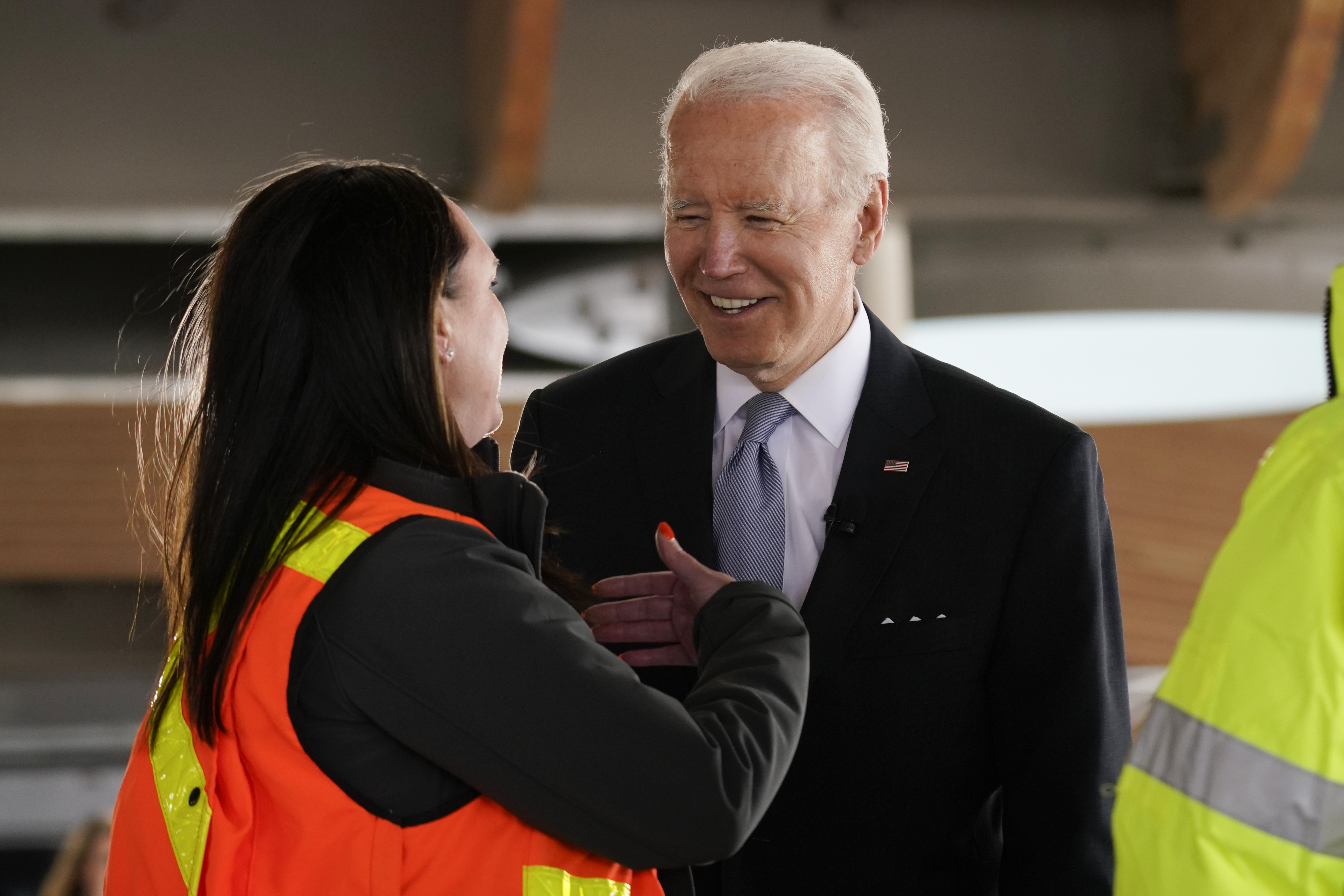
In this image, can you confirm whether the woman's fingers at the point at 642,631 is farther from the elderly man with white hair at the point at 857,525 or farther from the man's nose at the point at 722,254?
the man's nose at the point at 722,254

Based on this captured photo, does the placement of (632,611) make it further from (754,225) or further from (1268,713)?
(1268,713)

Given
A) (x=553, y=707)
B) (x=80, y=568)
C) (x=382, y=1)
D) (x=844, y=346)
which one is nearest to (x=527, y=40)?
(x=382, y=1)

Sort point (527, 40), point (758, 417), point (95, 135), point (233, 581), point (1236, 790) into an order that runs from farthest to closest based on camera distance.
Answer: point (95, 135) → point (527, 40) → point (758, 417) → point (233, 581) → point (1236, 790)

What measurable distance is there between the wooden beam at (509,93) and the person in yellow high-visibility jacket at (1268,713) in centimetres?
345

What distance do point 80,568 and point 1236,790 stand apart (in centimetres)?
688

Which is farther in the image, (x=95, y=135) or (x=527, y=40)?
(x=95, y=135)

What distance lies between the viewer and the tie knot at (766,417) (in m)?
2.31

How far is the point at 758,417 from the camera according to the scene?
2324mm

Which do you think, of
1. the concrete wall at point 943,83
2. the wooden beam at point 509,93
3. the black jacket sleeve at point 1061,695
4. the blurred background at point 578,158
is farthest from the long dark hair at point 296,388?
the concrete wall at point 943,83

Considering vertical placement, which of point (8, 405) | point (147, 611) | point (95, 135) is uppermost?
point (95, 135)

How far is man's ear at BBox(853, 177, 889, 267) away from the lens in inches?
93.9

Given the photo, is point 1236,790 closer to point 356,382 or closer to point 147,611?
point 356,382

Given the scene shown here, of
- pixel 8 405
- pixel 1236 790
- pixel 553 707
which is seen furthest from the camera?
pixel 8 405

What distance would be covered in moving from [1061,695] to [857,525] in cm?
41
